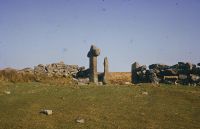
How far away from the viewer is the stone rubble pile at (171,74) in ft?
105

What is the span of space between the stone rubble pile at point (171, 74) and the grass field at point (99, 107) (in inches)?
311

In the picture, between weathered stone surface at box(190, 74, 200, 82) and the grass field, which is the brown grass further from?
weathered stone surface at box(190, 74, 200, 82)

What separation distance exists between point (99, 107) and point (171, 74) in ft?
55.3

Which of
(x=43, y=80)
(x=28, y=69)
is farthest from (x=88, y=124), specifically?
(x=28, y=69)

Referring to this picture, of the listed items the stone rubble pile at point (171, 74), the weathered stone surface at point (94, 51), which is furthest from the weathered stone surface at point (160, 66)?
the weathered stone surface at point (94, 51)

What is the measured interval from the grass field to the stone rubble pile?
7.90m

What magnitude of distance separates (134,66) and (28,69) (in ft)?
39.8

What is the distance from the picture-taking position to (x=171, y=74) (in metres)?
33.3

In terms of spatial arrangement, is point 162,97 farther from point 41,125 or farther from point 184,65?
point 184,65

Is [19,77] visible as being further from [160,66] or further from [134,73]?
[160,66]

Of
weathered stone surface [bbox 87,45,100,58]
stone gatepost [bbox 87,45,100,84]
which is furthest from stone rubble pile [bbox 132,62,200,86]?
weathered stone surface [bbox 87,45,100,58]

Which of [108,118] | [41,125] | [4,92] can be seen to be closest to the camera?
[41,125]

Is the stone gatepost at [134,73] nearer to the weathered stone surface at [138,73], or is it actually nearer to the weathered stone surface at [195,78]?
the weathered stone surface at [138,73]

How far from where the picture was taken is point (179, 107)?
62.8 feet
